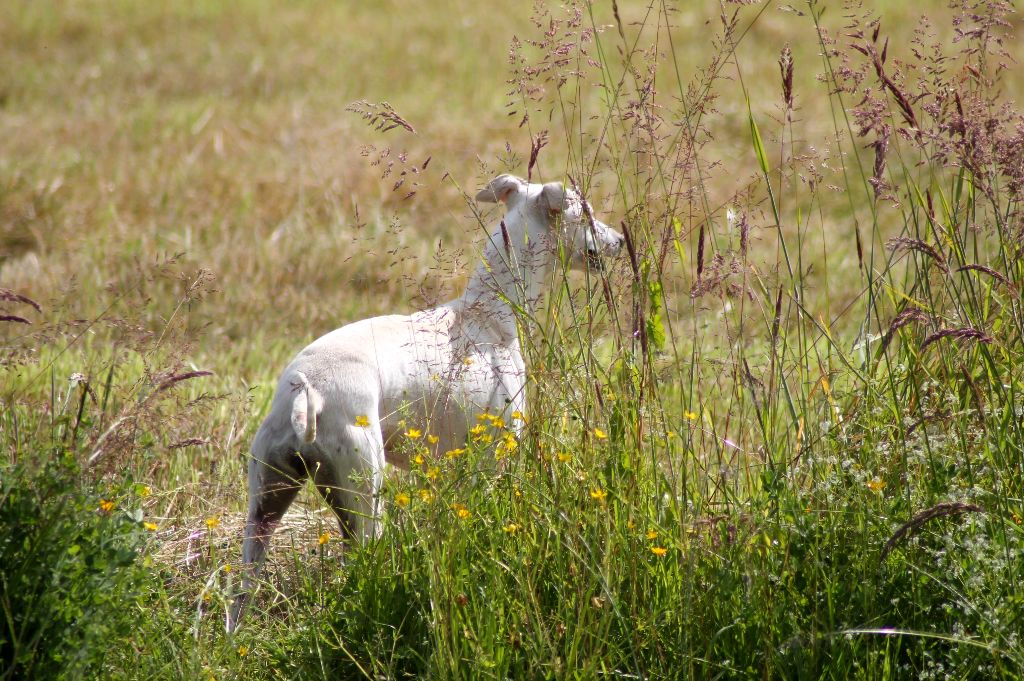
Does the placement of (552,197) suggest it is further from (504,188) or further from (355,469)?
(355,469)

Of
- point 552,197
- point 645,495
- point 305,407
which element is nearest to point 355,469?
point 305,407

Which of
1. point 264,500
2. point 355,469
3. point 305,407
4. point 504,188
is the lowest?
point 264,500

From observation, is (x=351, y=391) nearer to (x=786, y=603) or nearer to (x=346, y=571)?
(x=346, y=571)

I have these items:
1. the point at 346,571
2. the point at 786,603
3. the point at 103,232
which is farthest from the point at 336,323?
the point at 786,603

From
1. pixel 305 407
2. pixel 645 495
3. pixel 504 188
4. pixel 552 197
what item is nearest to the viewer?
pixel 645 495

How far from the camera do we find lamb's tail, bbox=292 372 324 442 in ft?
10.2

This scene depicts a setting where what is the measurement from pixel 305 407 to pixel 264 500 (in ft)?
1.11

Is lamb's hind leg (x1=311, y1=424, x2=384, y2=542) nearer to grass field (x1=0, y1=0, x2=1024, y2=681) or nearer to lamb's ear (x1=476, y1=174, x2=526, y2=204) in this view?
grass field (x1=0, y1=0, x2=1024, y2=681)

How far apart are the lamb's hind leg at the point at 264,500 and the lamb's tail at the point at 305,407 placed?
144 millimetres

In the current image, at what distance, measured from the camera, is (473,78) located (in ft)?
39.7

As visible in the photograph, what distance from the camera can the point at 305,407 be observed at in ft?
10.6

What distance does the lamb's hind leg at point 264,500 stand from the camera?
3.26 meters

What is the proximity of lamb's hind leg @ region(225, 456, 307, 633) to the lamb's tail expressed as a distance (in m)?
0.14

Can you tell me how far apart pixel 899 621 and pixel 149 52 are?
11.8 m
